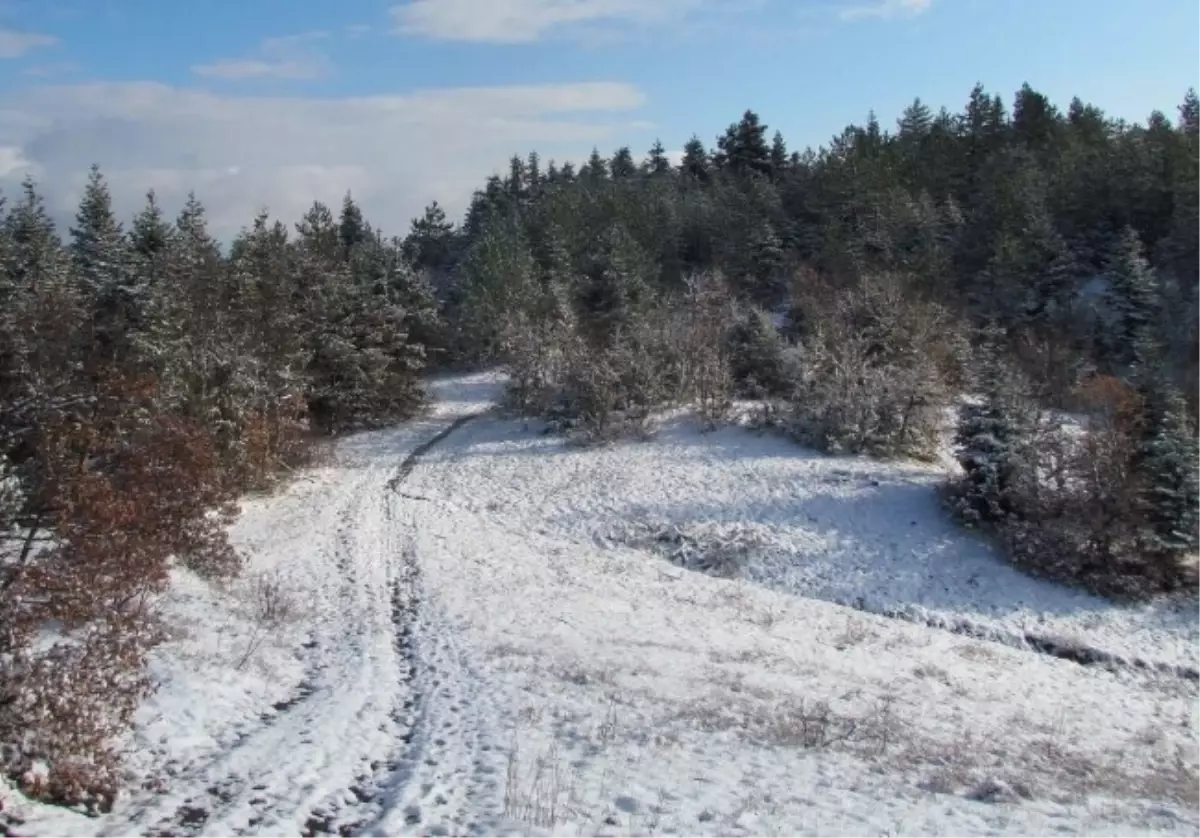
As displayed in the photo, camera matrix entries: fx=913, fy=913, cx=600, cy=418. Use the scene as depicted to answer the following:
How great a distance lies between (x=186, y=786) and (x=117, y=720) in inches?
58.3

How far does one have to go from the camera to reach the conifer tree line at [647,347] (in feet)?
37.0

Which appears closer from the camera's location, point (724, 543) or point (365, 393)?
point (724, 543)

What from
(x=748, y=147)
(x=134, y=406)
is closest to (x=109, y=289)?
(x=134, y=406)

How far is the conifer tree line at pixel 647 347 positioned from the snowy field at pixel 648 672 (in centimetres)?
161

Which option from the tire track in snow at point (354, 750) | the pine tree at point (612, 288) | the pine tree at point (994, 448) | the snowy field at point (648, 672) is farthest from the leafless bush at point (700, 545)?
the pine tree at point (612, 288)

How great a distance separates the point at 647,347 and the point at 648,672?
26082 mm

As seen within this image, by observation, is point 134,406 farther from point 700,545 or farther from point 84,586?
point 700,545

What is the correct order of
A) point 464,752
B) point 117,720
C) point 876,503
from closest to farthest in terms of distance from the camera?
1. point 117,720
2. point 464,752
3. point 876,503

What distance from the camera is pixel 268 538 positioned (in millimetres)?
26688

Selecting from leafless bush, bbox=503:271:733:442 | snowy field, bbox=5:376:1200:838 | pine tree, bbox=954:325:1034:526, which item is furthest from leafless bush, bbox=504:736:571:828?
leafless bush, bbox=503:271:733:442

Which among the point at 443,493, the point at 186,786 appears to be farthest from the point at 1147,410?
the point at 186,786

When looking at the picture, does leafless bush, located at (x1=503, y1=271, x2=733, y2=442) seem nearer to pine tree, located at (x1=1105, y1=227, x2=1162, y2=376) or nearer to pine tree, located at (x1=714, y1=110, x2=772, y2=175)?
pine tree, located at (x1=1105, y1=227, x2=1162, y2=376)

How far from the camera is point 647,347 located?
4128cm

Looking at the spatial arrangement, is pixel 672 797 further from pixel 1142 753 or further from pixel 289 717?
pixel 1142 753
